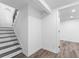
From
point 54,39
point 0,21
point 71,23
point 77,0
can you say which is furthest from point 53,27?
point 71,23

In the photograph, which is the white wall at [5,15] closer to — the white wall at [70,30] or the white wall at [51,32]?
the white wall at [51,32]

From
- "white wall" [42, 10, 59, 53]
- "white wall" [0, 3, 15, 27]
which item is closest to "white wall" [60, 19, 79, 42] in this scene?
"white wall" [42, 10, 59, 53]

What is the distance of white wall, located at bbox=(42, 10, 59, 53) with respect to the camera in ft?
10.5

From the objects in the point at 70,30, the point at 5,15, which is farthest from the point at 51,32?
the point at 70,30

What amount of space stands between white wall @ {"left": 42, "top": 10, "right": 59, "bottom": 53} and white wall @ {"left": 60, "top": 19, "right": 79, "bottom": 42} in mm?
4505

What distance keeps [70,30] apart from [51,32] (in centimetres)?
466

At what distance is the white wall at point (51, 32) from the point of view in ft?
10.5

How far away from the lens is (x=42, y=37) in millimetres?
3783

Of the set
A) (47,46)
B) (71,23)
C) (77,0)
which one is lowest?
(47,46)

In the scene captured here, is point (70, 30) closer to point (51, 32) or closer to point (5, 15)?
point (51, 32)

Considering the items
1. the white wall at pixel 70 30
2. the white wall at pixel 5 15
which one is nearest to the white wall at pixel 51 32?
the white wall at pixel 5 15

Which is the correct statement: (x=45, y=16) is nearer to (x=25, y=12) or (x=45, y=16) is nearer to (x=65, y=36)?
(x=25, y=12)

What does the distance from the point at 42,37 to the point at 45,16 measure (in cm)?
140

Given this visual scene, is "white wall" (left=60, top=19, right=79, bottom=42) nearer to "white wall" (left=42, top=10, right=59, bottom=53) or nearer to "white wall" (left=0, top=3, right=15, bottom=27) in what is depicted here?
"white wall" (left=42, top=10, right=59, bottom=53)
